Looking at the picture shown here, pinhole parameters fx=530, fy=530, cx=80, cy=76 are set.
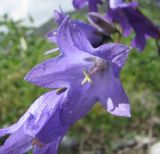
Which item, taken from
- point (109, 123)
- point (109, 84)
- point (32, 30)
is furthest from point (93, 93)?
point (32, 30)

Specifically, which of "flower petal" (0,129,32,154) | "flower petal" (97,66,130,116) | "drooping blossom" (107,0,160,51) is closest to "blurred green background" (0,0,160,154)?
"drooping blossom" (107,0,160,51)

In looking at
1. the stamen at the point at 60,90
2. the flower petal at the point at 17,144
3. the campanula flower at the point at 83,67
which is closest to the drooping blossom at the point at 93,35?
the campanula flower at the point at 83,67

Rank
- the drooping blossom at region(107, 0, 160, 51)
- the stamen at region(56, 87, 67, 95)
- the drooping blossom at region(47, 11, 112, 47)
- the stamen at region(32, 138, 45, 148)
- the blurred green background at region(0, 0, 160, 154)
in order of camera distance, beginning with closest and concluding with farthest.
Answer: the stamen at region(32, 138, 45, 148) < the stamen at region(56, 87, 67, 95) < the drooping blossom at region(47, 11, 112, 47) < the drooping blossom at region(107, 0, 160, 51) < the blurred green background at region(0, 0, 160, 154)

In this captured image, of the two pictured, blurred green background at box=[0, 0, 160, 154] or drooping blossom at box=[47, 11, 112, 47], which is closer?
drooping blossom at box=[47, 11, 112, 47]

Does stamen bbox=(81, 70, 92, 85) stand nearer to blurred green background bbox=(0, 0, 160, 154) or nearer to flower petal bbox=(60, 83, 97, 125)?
flower petal bbox=(60, 83, 97, 125)

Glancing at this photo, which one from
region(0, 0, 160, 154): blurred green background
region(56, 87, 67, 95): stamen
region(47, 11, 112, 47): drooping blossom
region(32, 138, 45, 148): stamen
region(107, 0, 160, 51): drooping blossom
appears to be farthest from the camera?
region(0, 0, 160, 154): blurred green background

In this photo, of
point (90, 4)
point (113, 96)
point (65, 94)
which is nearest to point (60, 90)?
point (65, 94)
